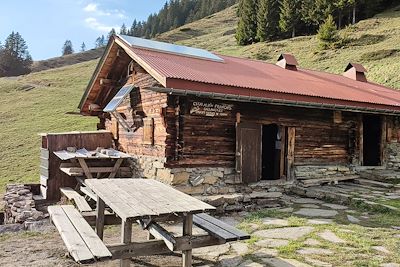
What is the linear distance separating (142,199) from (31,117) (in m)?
27.6

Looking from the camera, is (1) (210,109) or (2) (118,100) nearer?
(1) (210,109)

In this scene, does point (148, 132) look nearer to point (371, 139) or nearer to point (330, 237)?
point (330, 237)

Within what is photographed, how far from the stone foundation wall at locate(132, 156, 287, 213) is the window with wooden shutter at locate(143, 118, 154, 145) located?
46cm

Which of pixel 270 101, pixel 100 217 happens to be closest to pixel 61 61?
pixel 270 101

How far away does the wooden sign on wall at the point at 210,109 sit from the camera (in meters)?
8.98

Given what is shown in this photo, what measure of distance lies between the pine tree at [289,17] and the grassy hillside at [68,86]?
17.6ft

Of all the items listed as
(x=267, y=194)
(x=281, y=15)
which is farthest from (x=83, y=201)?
(x=281, y=15)

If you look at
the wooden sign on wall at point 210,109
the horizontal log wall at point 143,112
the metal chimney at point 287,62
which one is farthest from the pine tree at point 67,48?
the wooden sign on wall at point 210,109

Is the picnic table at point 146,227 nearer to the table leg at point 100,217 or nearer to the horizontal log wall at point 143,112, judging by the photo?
the table leg at point 100,217

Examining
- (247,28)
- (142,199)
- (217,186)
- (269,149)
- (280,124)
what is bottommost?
(217,186)

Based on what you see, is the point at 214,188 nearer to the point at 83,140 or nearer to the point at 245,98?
the point at 245,98

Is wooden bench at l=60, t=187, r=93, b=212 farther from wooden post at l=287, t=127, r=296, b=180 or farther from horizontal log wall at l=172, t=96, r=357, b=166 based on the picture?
wooden post at l=287, t=127, r=296, b=180

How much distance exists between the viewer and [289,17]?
1923 inches

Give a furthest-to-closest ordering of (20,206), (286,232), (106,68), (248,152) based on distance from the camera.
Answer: (106,68) → (248,152) → (20,206) → (286,232)
